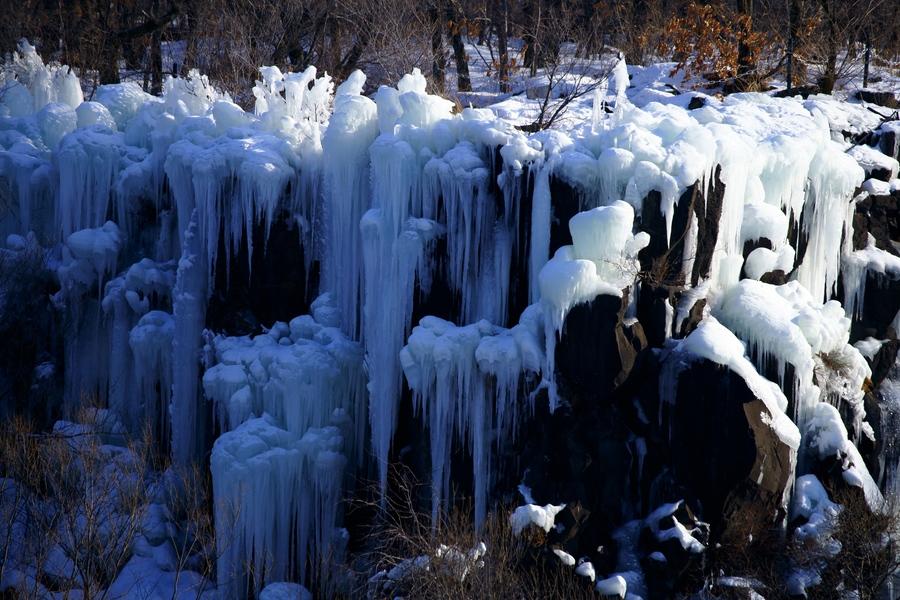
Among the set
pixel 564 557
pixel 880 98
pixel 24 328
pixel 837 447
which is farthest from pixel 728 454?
pixel 24 328

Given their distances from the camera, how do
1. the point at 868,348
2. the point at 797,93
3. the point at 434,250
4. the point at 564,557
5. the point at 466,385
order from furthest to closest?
the point at 797,93 < the point at 868,348 < the point at 434,250 < the point at 466,385 < the point at 564,557

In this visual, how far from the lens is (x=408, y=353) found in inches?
484

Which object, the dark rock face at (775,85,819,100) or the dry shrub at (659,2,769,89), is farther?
the dry shrub at (659,2,769,89)

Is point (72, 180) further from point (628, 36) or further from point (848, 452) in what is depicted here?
point (628, 36)

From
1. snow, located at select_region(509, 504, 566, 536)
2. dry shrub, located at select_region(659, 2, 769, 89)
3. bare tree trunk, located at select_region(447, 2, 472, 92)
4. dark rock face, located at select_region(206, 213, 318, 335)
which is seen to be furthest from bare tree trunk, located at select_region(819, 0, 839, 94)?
snow, located at select_region(509, 504, 566, 536)

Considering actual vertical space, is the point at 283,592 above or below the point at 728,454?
below

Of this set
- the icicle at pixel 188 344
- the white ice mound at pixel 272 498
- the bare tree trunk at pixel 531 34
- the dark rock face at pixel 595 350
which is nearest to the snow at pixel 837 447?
the dark rock face at pixel 595 350

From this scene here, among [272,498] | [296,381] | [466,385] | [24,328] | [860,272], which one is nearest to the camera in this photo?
[466,385]

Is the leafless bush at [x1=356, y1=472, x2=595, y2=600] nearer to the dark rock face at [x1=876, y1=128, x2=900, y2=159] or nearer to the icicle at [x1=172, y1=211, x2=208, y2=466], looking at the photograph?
the icicle at [x1=172, y1=211, x2=208, y2=466]

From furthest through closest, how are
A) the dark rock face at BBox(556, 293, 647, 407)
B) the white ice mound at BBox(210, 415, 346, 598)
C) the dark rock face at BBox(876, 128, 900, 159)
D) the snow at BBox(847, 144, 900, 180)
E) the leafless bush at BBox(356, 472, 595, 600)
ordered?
the dark rock face at BBox(876, 128, 900, 159)
the snow at BBox(847, 144, 900, 180)
the white ice mound at BBox(210, 415, 346, 598)
the dark rock face at BBox(556, 293, 647, 407)
the leafless bush at BBox(356, 472, 595, 600)

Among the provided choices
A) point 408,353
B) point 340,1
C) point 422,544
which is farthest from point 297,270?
point 340,1

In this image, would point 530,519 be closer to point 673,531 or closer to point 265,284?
point 673,531

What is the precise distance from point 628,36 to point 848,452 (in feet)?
48.8

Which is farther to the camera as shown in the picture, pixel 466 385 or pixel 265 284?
pixel 265 284
